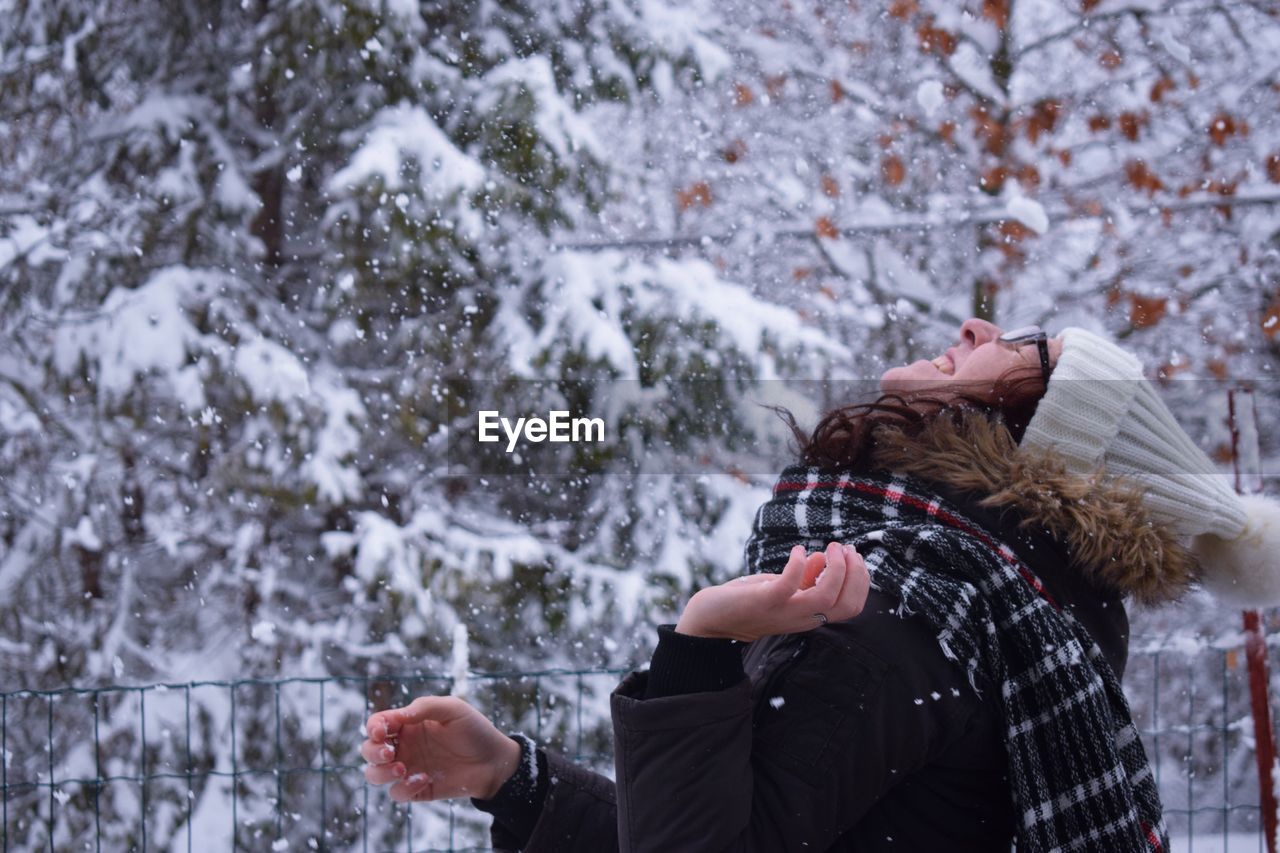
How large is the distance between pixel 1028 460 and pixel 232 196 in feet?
15.0

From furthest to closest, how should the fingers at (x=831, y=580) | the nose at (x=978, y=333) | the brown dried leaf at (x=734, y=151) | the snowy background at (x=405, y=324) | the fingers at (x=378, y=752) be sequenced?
the brown dried leaf at (x=734, y=151) → the snowy background at (x=405, y=324) → the nose at (x=978, y=333) → the fingers at (x=378, y=752) → the fingers at (x=831, y=580)

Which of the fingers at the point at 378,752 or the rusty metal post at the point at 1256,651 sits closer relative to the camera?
the fingers at the point at 378,752

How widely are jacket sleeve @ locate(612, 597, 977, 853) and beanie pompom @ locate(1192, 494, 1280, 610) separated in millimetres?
645

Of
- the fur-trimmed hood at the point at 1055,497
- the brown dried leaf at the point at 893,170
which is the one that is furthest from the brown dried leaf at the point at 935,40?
the fur-trimmed hood at the point at 1055,497

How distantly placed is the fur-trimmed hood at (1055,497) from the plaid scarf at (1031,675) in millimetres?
53

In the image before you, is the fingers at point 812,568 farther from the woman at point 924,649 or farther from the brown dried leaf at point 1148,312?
the brown dried leaf at point 1148,312

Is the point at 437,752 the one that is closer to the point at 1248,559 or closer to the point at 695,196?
the point at 1248,559

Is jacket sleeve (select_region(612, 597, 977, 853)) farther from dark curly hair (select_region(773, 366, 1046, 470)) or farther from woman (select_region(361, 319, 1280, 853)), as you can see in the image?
dark curly hair (select_region(773, 366, 1046, 470))

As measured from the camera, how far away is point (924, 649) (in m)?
1.05

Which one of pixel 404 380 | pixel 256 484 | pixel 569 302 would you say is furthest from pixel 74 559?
pixel 569 302

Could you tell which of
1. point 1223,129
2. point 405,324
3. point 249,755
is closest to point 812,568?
point 405,324

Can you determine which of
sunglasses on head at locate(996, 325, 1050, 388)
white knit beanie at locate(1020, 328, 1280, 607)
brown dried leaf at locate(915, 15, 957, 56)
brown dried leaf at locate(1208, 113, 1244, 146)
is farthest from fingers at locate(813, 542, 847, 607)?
brown dried leaf at locate(1208, 113, 1244, 146)

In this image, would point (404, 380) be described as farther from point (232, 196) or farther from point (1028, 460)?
point (1028, 460)

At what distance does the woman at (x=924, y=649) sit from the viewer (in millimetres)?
985
